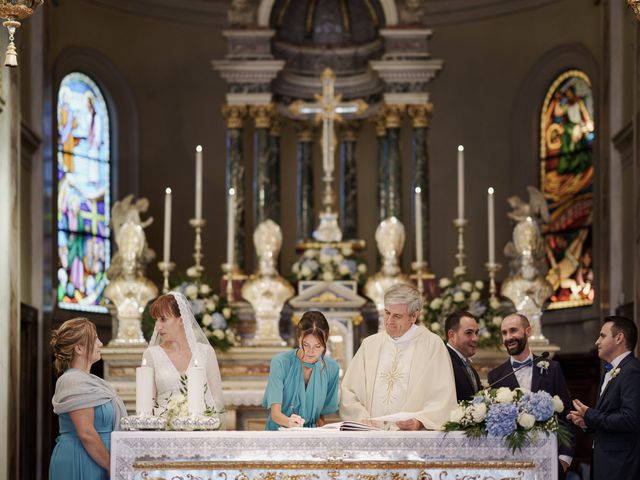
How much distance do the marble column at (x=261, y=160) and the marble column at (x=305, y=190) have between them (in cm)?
87

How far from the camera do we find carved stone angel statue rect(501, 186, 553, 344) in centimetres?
1077

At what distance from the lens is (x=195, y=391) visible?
6637 mm

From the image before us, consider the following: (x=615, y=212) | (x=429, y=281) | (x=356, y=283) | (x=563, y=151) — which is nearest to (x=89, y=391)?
(x=356, y=283)

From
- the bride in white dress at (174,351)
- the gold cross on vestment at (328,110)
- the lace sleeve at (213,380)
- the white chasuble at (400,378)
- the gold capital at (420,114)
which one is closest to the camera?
the white chasuble at (400,378)

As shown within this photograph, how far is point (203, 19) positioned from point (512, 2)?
12.1ft

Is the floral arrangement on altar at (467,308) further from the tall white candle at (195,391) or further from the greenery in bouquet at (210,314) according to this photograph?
the tall white candle at (195,391)

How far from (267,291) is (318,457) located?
451 cm

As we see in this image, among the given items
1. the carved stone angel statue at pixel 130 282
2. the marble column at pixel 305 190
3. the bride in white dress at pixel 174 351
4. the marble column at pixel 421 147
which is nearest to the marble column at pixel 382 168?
the marble column at pixel 421 147

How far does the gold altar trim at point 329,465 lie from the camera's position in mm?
6441

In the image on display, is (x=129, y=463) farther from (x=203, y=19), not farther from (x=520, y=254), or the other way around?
(x=203, y=19)

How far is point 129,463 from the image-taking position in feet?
21.2

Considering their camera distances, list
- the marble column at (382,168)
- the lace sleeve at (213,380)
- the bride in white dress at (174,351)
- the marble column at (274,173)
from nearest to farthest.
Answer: the bride in white dress at (174,351)
the lace sleeve at (213,380)
the marble column at (274,173)
the marble column at (382,168)

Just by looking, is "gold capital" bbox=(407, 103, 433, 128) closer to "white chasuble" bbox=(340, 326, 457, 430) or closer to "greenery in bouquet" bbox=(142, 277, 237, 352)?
"greenery in bouquet" bbox=(142, 277, 237, 352)

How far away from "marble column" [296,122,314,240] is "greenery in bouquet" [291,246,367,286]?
2.96 metres
